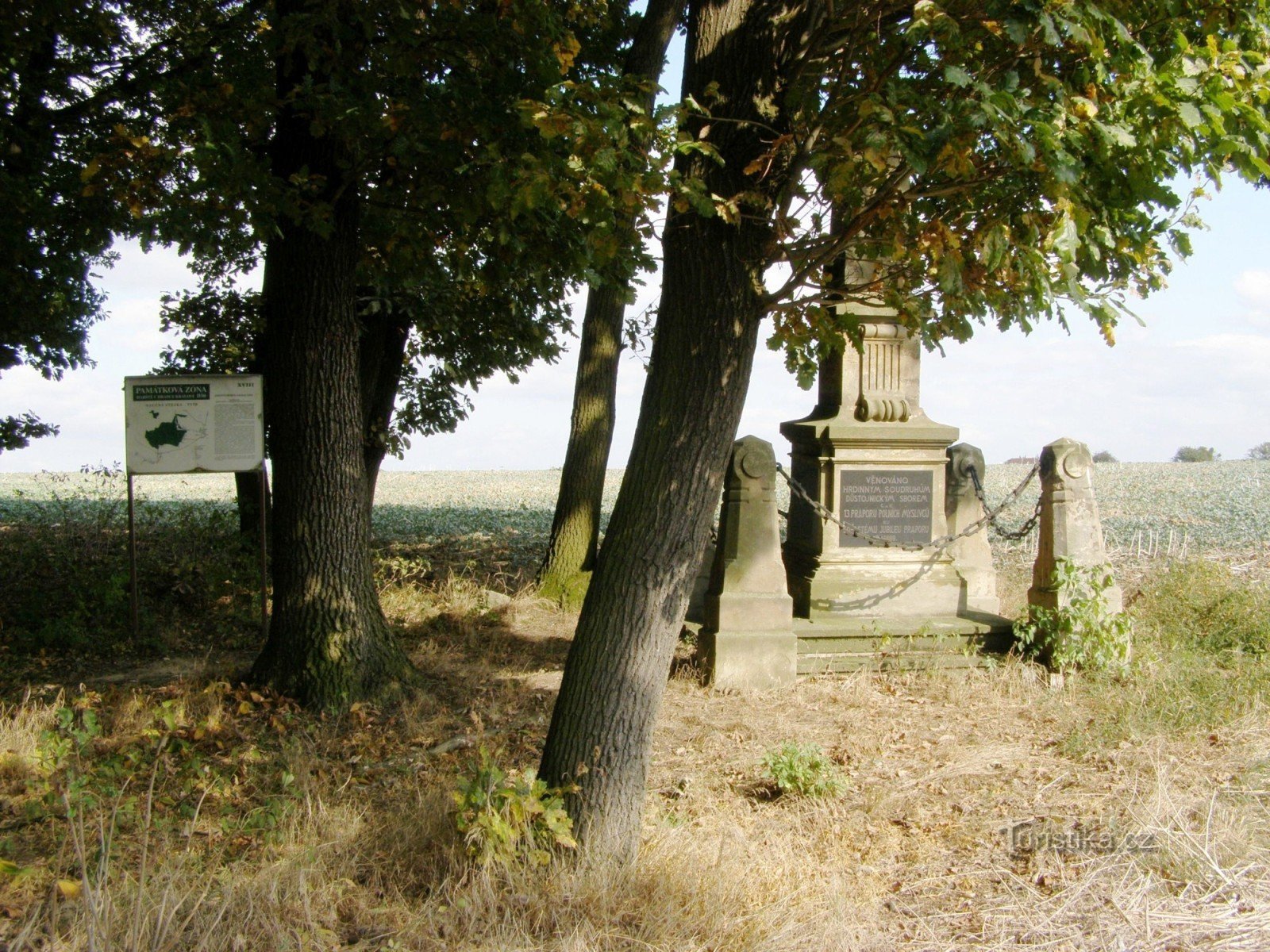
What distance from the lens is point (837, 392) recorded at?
9.02m

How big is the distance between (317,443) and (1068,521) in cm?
595

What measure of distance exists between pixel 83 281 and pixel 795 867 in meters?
9.72

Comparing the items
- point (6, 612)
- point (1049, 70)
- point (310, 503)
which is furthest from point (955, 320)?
point (6, 612)

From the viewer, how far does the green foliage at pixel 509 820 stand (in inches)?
157

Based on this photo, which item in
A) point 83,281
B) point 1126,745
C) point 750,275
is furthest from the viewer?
point 83,281

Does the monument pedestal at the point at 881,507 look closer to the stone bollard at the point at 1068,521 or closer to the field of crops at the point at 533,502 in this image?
the stone bollard at the point at 1068,521

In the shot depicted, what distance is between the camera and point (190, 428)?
8.86 m

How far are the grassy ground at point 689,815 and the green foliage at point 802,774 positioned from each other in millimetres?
90

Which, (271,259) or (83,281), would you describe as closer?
(271,259)

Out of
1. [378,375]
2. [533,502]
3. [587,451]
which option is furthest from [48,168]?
[533,502]

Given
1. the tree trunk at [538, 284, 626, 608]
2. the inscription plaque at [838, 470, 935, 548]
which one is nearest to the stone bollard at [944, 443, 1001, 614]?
the inscription plaque at [838, 470, 935, 548]

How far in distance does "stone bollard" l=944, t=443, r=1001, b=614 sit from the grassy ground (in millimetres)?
1220

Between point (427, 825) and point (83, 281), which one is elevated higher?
point (83, 281)

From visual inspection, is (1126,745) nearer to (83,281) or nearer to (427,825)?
(427,825)
